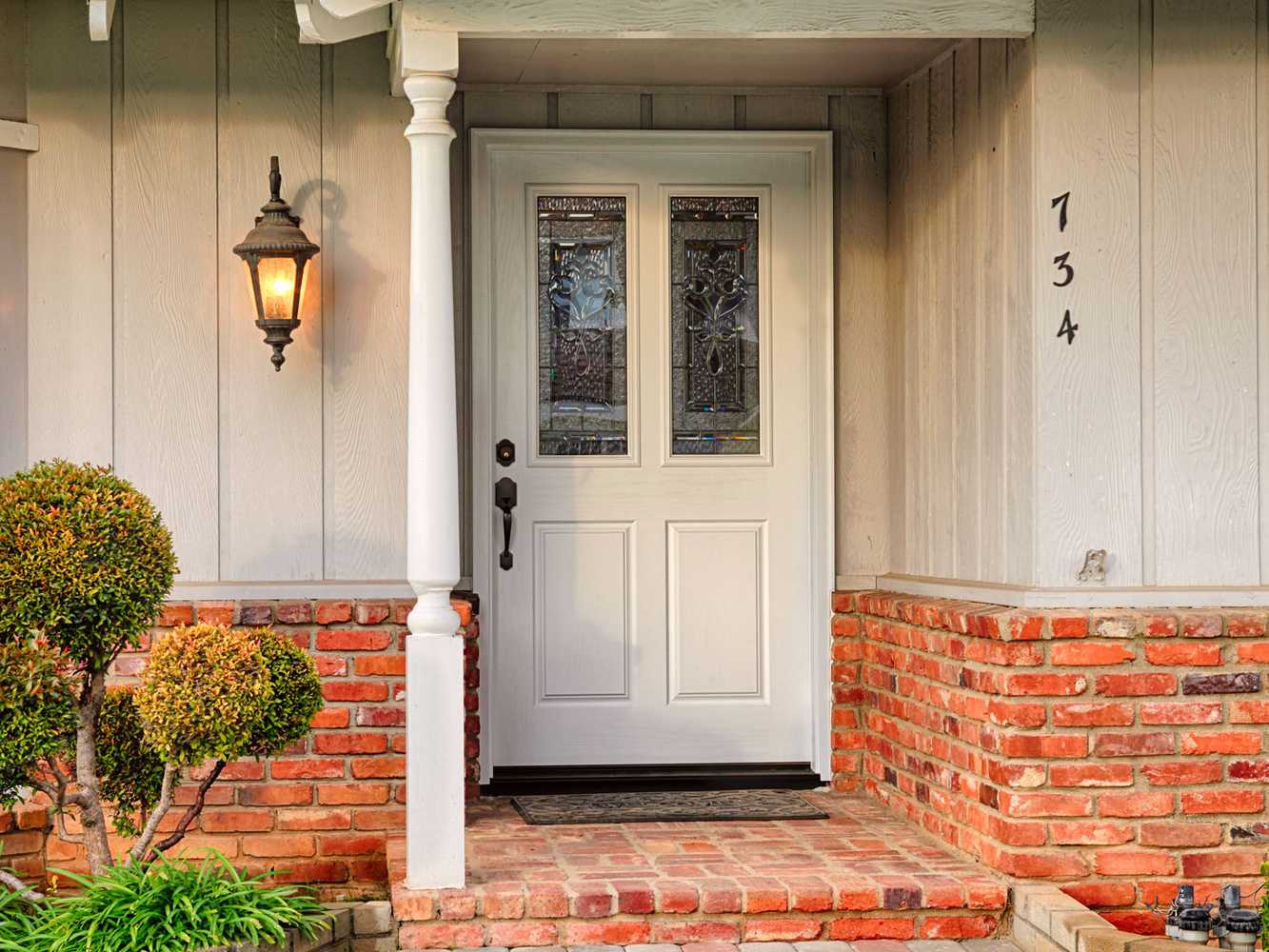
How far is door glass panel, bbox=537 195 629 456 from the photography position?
5617mm

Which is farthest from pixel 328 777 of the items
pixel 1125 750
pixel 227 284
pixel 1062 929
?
pixel 1125 750

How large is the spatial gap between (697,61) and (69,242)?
2125 millimetres

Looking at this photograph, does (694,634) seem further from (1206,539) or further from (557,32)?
(557,32)

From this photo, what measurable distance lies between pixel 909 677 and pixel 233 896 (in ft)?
7.33

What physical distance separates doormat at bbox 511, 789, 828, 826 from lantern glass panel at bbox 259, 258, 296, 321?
5.93 ft

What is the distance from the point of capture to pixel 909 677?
16.8 feet

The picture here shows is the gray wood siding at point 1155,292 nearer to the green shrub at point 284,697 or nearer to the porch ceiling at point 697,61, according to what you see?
the porch ceiling at point 697,61

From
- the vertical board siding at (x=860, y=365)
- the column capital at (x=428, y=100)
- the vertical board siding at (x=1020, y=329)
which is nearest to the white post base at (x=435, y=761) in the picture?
the column capital at (x=428, y=100)

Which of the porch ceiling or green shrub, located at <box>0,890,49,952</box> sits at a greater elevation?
the porch ceiling

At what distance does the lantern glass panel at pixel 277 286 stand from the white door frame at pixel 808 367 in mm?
761

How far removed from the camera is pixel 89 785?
4.21 meters

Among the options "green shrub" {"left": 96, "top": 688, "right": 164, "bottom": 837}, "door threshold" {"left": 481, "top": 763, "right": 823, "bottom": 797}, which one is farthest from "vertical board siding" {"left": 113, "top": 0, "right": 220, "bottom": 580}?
"door threshold" {"left": 481, "top": 763, "right": 823, "bottom": 797}

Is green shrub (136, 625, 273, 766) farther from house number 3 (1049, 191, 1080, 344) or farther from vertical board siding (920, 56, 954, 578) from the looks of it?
house number 3 (1049, 191, 1080, 344)

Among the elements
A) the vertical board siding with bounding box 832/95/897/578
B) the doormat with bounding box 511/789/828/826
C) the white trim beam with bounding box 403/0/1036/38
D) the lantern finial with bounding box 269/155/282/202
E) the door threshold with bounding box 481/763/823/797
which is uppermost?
the white trim beam with bounding box 403/0/1036/38
